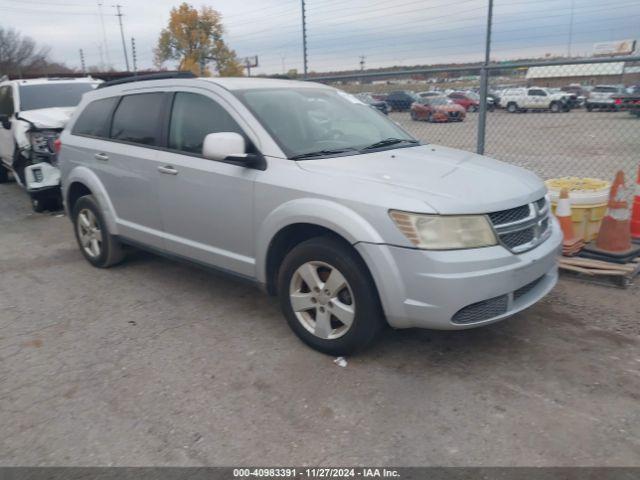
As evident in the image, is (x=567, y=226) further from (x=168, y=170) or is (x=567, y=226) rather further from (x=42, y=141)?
(x=42, y=141)

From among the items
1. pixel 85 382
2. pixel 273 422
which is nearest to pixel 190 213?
pixel 85 382

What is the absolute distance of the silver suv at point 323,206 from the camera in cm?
303

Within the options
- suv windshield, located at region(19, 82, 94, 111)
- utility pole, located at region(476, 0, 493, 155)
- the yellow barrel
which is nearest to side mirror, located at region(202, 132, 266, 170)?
the yellow barrel

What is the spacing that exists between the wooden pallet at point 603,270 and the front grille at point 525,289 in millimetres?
1144

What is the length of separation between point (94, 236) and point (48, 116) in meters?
4.13

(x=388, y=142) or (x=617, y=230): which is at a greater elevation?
(x=388, y=142)

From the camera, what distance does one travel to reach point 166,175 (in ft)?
13.9

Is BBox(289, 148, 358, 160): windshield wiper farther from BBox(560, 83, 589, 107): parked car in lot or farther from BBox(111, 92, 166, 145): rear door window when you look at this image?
BBox(560, 83, 589, 107): parked car in lot

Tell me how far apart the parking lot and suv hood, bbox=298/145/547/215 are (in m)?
1.04

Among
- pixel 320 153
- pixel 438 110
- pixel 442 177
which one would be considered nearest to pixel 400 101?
pixel 438 110

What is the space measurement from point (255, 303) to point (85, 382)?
4.99 feet

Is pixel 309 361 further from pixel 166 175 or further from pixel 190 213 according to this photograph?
pixel 166 175

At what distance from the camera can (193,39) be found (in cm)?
5291

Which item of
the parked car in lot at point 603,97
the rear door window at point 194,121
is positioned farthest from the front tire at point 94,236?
the parked car in lot at point 603,97
